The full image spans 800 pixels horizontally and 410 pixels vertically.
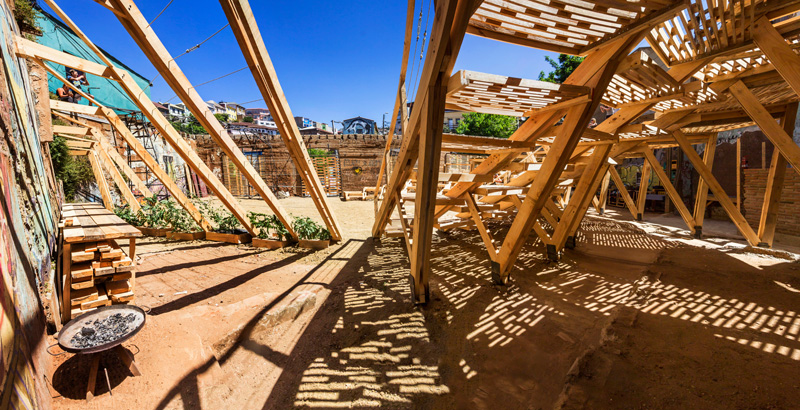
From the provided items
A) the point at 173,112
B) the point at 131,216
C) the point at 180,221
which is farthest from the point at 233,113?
the point at 180,221

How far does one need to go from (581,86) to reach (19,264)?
4.49 m

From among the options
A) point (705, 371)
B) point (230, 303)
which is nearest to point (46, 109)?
point (230, 303)

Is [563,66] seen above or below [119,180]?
above

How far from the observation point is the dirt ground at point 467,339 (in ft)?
6.67

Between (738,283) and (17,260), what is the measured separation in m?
7.66

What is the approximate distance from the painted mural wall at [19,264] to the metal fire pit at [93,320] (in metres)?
0.13

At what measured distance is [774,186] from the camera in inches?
192

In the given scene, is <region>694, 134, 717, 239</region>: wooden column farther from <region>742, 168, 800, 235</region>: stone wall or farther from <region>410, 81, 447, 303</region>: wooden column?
<region>410, 81, 447, 303</region>: wooden column

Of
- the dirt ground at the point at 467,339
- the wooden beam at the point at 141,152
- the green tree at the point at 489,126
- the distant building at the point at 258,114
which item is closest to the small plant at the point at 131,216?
the wooden beam at the point at 141,152

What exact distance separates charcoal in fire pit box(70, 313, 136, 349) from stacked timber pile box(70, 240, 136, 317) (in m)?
0.44

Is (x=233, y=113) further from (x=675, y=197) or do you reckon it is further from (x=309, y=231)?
(x=675, y=197)

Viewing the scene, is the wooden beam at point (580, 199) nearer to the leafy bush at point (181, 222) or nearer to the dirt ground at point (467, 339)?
the dirt ground at point (467, 339)

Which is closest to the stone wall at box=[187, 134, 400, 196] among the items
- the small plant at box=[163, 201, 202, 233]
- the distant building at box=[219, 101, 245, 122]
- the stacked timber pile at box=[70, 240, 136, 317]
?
the small plant at box=[163, 201, 202, 233]

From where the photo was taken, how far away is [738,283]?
367 centimetres
